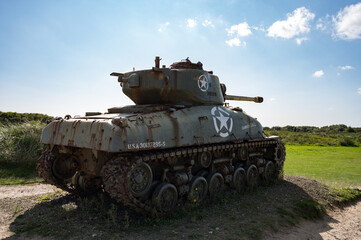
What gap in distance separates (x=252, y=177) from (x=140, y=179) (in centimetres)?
546

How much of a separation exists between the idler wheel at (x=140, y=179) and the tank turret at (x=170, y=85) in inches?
108

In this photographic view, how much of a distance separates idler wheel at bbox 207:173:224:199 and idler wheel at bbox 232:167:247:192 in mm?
770

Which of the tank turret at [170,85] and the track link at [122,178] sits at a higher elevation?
the tank turret at [170,85]

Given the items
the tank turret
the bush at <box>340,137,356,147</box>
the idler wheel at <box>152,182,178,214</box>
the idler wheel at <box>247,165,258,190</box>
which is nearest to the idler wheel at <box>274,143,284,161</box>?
the idler wheel at <box>247,165,258,190</box>

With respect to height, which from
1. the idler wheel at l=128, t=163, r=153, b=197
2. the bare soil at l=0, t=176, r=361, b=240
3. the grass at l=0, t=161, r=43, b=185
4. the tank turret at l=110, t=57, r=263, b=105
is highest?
the tank turret at l=110, t=57, r=263, b=105

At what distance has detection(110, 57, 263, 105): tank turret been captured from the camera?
28.2 feet

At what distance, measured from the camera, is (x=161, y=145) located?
6.94m

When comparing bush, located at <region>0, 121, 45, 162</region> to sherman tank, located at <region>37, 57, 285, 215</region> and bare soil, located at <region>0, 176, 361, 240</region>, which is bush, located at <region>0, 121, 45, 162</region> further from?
sherman tank, located at <region>37, 57, 285, 215</region>

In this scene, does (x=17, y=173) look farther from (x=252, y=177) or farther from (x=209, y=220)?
(x=252, y=177)

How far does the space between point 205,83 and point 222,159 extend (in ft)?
8.39

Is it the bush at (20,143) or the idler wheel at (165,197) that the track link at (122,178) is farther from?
the bush at (20,143)

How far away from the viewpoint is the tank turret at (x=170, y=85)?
8.61m

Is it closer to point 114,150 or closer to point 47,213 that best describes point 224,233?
point 114,150

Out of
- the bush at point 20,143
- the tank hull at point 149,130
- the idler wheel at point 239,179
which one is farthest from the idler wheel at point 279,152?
the bush at point 20,143
